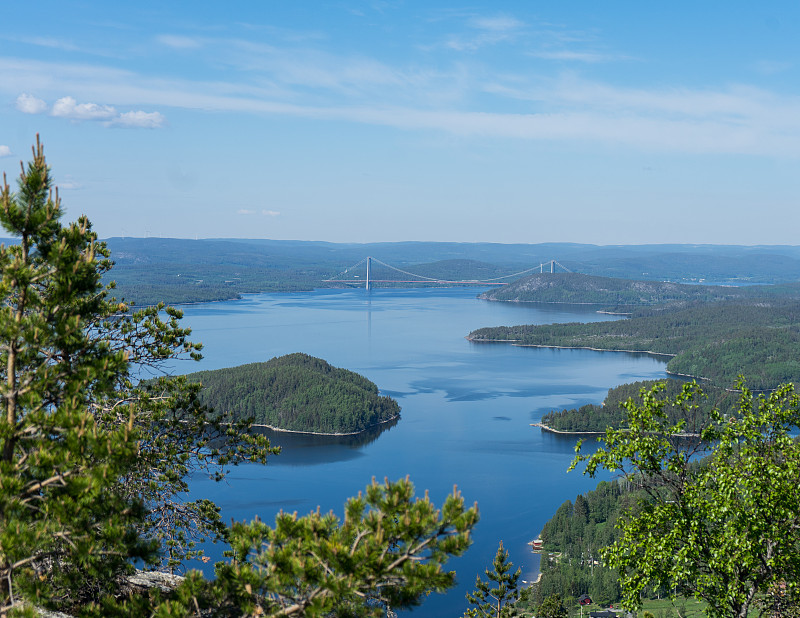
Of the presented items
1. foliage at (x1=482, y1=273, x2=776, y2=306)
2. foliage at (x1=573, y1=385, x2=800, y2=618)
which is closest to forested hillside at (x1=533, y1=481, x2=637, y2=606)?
foliage at (x1=573, y1=385, x2=800, y2=618)

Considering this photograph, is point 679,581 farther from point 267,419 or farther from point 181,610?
point 267,419

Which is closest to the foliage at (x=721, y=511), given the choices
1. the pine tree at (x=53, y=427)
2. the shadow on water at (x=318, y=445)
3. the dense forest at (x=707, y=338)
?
the pine tree at (x=53, y=427)

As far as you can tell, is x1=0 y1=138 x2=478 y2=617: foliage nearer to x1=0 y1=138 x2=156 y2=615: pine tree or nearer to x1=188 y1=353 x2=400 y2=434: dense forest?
x1=0 y1=138 x2=156 y2=615: pine tree

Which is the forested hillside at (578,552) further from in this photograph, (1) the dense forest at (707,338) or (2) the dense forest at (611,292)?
(2) the dense forest at (611,292)

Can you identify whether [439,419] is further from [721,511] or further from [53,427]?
[53,427]

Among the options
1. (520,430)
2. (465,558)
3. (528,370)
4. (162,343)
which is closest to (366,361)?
(528,370)
